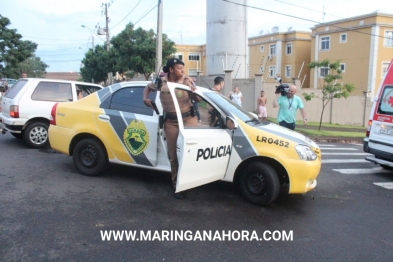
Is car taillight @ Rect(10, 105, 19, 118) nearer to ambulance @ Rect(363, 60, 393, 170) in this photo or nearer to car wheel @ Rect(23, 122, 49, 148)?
car wheel @ Rect(23, 122, 49, 148)

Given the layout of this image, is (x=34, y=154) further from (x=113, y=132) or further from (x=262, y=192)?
(x=262, y=192)

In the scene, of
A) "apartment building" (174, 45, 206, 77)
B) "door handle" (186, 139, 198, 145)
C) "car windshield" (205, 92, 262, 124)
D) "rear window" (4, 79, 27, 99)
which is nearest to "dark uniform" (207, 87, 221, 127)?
"car windshield" (205, 92, 262, 124)

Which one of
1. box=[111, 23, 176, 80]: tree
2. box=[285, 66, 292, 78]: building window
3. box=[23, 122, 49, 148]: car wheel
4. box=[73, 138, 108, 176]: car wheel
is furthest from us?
box=[285, 66, 292, 78]: building window

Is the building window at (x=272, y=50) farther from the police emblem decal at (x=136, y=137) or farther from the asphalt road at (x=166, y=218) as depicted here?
the police emblem decal at (x=136, y=137)

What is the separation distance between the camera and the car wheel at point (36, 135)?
799 cm

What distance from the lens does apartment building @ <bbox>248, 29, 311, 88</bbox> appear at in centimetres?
4109

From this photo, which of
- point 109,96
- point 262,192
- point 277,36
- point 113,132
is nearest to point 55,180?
point 113,132

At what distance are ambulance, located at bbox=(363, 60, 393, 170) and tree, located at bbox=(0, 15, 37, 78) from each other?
38.0m

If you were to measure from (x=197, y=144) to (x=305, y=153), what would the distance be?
1.52 m

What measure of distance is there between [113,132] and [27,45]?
39.0 meters

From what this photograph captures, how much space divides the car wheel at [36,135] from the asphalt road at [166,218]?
148 cm

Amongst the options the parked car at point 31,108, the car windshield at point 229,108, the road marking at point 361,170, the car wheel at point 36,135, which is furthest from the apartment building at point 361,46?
the car windshield at point 229,108

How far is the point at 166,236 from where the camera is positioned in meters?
3.84

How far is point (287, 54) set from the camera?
1662 inches
